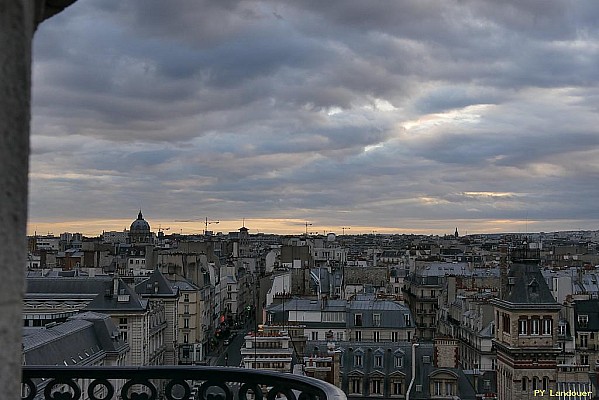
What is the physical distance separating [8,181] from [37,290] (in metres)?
69.4

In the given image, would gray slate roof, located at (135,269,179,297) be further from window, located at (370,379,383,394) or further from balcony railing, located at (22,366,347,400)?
balcony railing, located at (22,366,347,400)

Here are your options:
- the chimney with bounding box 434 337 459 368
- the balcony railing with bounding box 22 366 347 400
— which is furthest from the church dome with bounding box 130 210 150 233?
the balcony railing with bounding box 22 366 347 400

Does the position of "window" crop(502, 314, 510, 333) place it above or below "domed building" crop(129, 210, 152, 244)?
below

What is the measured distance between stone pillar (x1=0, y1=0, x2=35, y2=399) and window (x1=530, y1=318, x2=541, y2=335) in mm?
35409

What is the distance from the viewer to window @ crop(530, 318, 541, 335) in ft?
119

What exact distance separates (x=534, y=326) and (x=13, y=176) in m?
35.8

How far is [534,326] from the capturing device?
36.6 metres

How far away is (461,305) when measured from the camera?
68312mm

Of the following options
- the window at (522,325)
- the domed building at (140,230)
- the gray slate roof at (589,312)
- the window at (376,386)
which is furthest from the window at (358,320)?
the domed building at (140,230)

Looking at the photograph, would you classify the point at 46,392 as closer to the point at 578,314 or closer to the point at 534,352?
the point at 534,352

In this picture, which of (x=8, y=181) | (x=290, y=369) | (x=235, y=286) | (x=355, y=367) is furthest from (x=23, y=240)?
(x=235, y=286)

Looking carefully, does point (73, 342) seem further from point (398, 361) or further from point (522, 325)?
point (522, 325)

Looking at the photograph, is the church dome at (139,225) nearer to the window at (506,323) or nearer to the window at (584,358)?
the window at (584,358)

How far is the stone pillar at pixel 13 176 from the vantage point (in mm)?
2717
